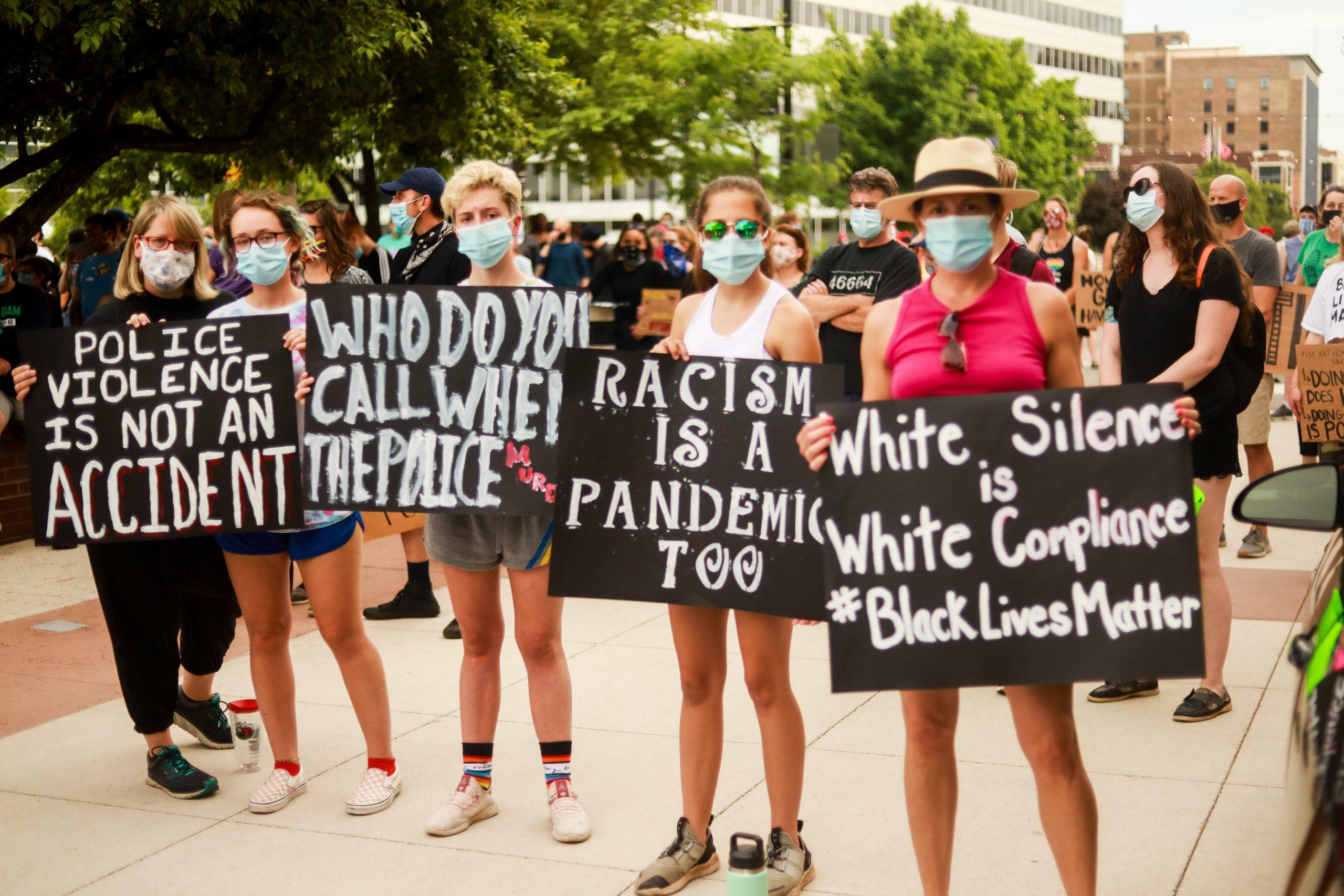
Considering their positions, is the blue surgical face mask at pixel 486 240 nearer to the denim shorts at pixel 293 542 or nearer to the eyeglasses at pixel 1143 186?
the denim shorts at pixel 293 542

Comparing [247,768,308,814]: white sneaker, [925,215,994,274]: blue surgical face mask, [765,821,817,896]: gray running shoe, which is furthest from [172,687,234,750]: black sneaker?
[925,215,994,274]: blue surgical face mask

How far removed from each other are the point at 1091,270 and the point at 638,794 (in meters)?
10.0

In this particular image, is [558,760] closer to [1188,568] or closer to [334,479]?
[334,479]

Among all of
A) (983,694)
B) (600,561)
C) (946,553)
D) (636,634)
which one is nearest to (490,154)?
(636,634)

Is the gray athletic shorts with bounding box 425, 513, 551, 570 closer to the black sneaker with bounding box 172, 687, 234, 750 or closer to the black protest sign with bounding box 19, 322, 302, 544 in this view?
the black protest sign with bounding box 19, 322, 302, 544

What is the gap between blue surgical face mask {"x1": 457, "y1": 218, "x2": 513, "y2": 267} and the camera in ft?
14.4

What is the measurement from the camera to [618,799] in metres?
4.74

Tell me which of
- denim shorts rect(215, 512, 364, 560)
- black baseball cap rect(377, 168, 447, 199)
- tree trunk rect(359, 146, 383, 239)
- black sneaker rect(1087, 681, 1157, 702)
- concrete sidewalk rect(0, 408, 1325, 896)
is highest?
tree trunk rect(359, 146, 383, 239)

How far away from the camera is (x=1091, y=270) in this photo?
44.0ft

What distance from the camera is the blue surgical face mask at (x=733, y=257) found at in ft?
12.6

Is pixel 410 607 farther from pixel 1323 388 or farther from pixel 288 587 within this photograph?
pixel 1323 388

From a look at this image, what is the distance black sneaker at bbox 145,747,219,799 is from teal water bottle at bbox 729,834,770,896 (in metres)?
2.85

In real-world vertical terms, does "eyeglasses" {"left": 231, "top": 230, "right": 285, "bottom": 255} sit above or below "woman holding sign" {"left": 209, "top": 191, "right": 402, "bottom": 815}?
above

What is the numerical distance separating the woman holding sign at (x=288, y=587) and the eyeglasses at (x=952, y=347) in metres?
2.21
